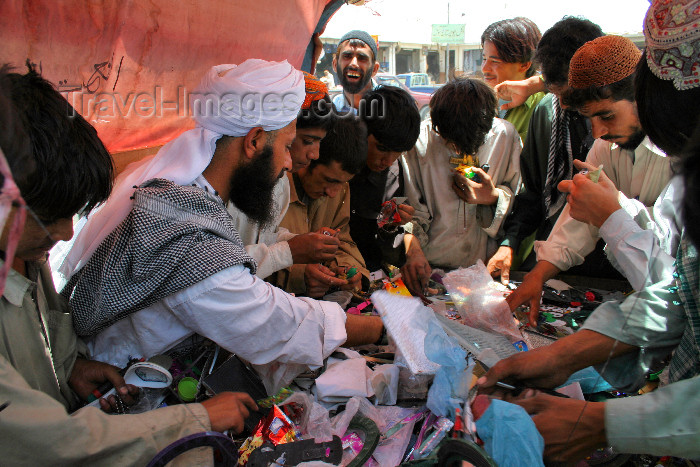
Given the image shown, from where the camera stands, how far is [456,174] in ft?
9.22

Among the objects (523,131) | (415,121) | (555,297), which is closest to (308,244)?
(415,121)

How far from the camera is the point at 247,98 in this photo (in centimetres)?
183

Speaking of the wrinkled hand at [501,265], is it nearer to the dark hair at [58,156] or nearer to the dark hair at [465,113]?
the dark hair at [465,113]

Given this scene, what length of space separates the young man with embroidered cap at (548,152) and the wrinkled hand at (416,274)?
400 millimetres

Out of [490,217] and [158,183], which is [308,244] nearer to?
[158,183]

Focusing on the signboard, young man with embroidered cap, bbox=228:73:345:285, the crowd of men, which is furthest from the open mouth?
young man with embroidered cap, bbox=228:73:345:285

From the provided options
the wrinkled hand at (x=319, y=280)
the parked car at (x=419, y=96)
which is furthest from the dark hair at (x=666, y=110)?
the parked car at (x=419, y=96)

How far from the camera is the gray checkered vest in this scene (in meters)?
1.34

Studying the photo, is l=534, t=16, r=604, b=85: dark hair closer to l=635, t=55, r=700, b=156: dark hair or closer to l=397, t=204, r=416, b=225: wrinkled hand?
l=397, t=204, r=416, b=225: wrinkled hand

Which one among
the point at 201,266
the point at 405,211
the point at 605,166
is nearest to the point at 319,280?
the point at 405,211

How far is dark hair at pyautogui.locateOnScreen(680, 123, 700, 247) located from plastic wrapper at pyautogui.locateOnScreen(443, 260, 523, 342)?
100 cm

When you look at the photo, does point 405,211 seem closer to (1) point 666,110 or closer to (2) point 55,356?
(1) point 666,110

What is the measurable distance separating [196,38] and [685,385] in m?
2.82

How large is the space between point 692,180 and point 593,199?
1.04 meters
